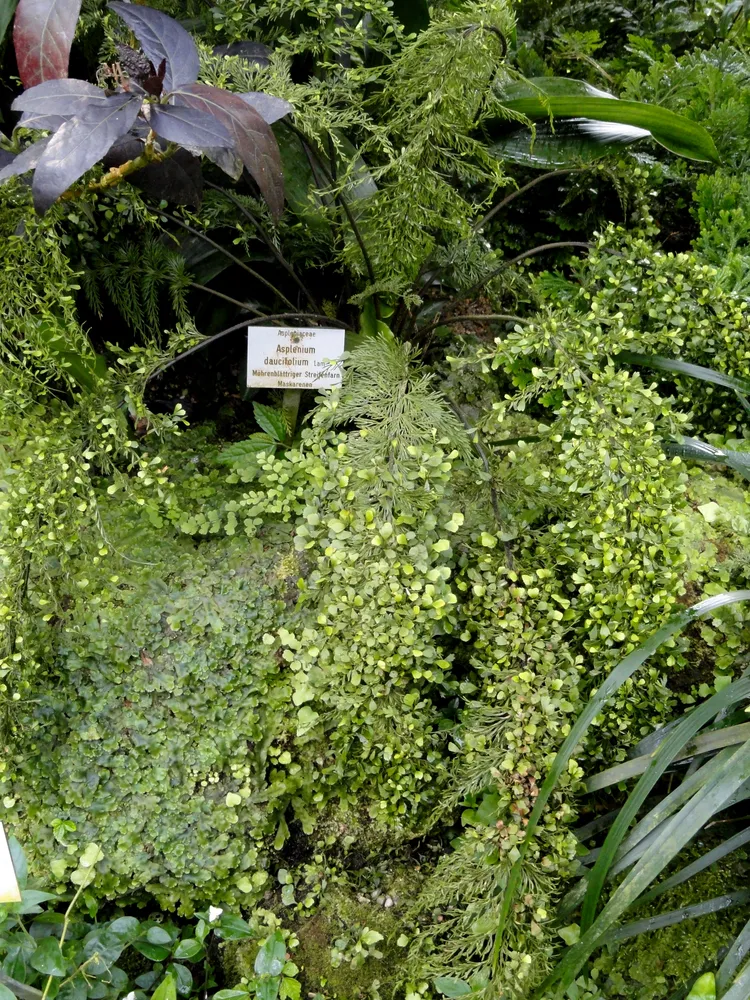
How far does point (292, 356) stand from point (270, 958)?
54.1 inches

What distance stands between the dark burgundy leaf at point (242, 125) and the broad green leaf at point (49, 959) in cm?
151

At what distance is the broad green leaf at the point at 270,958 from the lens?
131 centimetres

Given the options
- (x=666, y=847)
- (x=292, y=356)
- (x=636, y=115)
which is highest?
(x=636, y=115)

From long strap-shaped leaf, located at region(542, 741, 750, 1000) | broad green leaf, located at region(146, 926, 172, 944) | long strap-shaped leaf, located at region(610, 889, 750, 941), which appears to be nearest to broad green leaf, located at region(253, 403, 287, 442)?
broad green leaf, located at region(146, 926, 172, 944)

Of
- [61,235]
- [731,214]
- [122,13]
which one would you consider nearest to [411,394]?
[122,13]

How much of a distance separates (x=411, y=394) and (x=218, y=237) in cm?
98

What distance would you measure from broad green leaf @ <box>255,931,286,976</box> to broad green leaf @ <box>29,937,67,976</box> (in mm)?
368

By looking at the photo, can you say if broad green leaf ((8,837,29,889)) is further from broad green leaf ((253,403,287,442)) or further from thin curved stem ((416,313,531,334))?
thin curved stem ((416,313,531,334))

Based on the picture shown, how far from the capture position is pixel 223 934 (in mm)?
1354

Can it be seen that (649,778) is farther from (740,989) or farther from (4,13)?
(4,13)

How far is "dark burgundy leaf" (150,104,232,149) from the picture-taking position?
1.13 m

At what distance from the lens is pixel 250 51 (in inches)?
66.2

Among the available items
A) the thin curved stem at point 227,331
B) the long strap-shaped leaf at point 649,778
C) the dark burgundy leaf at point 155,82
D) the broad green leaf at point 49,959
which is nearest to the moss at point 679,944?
Result: the long strap-shaped leaf at point 649,778

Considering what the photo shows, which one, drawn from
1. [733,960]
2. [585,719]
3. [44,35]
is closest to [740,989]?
[733,960]
